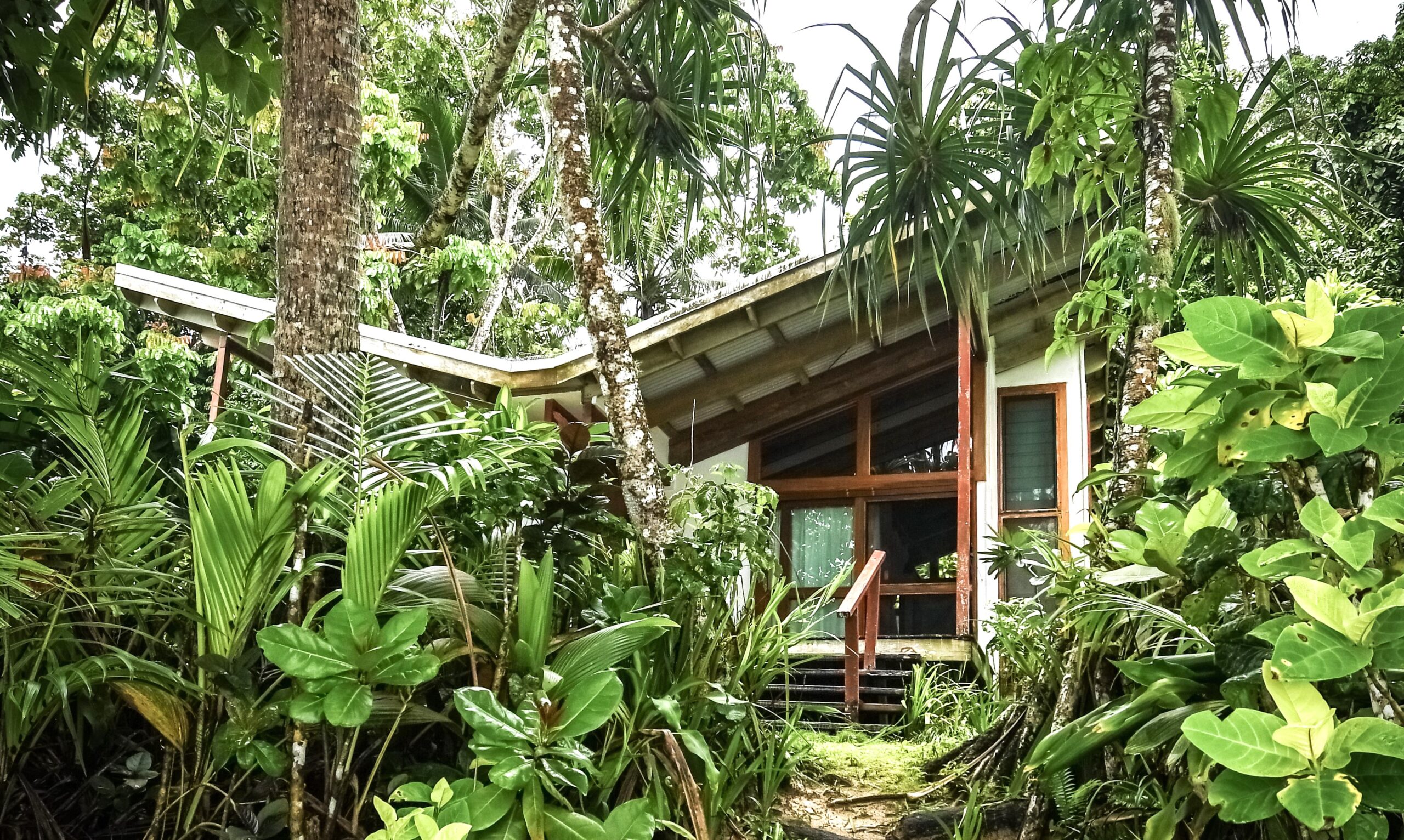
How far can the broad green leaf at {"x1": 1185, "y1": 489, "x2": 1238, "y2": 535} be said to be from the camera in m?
1.96

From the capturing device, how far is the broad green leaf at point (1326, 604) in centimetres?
127

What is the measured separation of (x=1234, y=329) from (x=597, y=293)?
6.83 feet

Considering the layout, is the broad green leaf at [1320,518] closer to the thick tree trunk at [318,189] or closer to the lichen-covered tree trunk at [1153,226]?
the lichen-covered tree trunk at [1153,226]

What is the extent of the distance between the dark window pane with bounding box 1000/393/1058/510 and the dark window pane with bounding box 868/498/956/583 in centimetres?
47

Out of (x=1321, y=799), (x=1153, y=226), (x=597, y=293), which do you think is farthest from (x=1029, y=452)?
(x=1321, y=799)

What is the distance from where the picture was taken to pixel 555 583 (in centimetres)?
260

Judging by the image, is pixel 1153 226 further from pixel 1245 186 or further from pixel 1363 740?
pixel 1363 740

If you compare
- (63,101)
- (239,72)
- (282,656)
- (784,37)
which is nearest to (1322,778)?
(282,656)

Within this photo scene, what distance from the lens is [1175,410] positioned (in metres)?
1.56

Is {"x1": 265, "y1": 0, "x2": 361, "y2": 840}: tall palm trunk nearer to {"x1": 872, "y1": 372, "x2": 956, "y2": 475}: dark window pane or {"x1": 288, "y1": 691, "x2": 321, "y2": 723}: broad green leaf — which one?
{"x1": 288, "y1": 691, "x2": 321, "y2": 723}: broad green leaf

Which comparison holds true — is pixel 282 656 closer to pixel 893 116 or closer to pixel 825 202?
pixel 825 202

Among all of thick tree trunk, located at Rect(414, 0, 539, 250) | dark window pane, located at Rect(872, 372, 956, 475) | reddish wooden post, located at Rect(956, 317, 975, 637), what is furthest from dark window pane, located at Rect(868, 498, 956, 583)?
thick tree trunk, located at Rect(414, 0, 539, 250)

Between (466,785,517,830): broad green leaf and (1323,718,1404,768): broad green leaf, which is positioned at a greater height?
(1323,718,1404,768): broad green leaf

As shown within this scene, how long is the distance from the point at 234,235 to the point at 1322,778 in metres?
11.0
